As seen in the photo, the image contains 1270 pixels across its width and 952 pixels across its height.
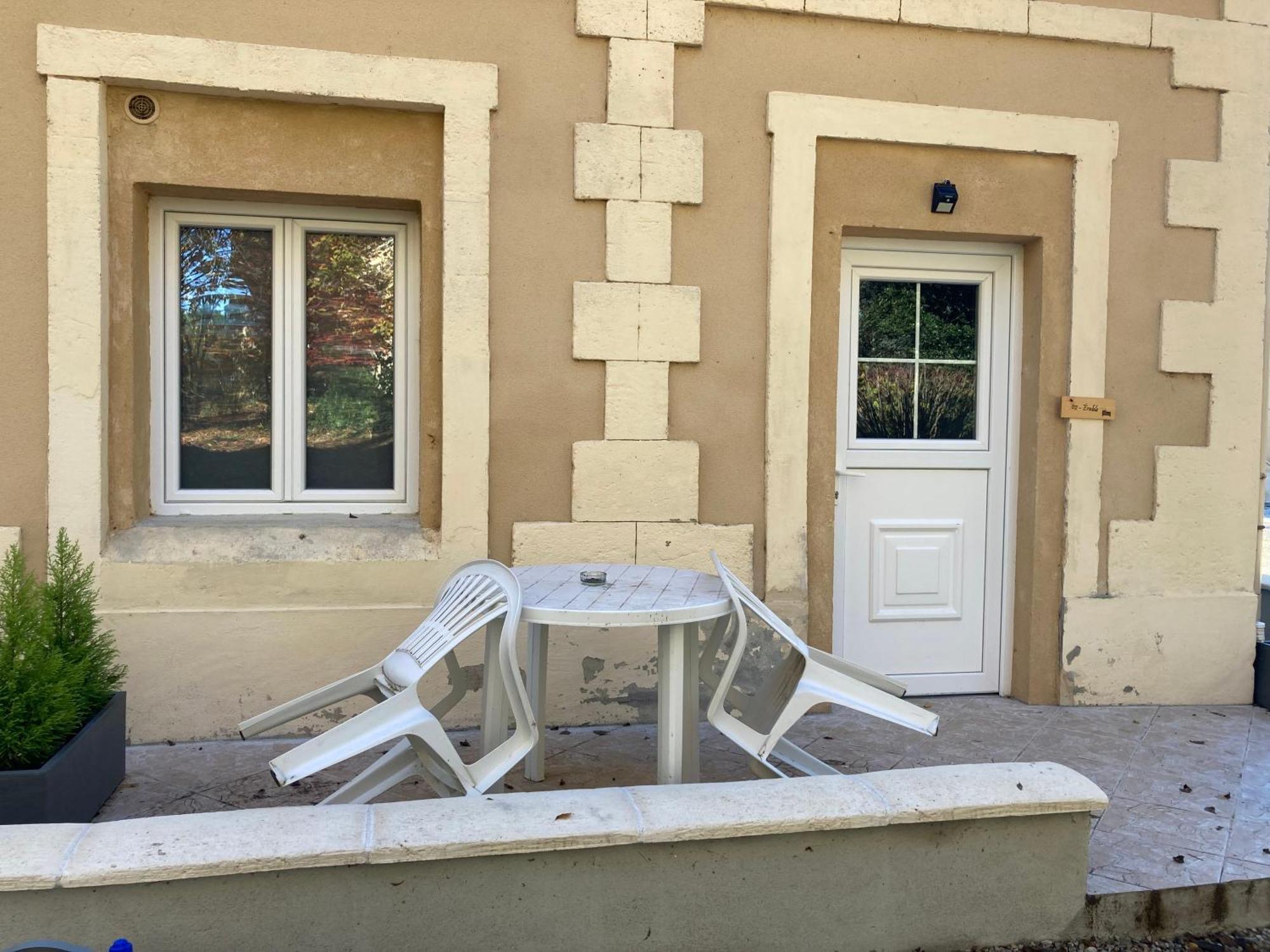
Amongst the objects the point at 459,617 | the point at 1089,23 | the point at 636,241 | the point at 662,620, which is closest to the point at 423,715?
the point at 459,617

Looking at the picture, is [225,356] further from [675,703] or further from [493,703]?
[675,703]

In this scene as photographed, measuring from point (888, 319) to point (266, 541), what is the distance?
3025 millimetres

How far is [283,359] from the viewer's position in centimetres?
→ 427

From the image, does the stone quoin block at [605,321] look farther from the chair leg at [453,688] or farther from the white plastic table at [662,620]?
the chair leg at [453,688]

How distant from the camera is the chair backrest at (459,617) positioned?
264cm

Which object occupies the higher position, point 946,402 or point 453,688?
point 946,402

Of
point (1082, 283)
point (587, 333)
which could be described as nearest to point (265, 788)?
point (587, 333)

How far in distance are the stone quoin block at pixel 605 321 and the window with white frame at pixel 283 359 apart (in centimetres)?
78

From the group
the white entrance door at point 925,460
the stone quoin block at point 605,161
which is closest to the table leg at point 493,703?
the stone quoin block at point 605,161

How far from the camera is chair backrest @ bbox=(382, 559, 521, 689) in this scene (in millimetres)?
2641

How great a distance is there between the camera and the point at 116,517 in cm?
399

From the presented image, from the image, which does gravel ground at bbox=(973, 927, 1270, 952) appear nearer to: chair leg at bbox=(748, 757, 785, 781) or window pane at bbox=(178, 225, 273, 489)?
chair leg at bbox=(748, 757, 785, 781)

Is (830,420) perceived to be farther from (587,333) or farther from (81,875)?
(81,875)

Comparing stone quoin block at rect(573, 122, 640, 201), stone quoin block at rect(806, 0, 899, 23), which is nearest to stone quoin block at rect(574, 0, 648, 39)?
stone quoin block at rect(573, 122, 640, 201)
